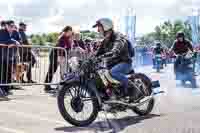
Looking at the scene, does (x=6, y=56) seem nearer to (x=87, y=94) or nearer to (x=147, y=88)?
(x=147, y=88)

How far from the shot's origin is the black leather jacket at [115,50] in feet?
25.5

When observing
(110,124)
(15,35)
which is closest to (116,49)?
(110,124)

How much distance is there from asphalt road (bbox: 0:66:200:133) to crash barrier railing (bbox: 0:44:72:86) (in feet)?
3.18

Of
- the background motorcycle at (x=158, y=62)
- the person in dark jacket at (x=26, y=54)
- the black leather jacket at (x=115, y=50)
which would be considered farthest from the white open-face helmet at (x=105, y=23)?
the background motorcycle at (x=158, y=62)

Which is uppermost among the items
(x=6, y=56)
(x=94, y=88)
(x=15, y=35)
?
(x=15, y=35)

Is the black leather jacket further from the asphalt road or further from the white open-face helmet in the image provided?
the asphalt road

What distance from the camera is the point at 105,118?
8.20 m

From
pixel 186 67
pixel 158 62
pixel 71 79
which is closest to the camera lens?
pixel 71 79

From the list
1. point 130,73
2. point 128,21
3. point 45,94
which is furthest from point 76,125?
point 128,21

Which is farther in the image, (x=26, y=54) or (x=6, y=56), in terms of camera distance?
(x=26, y=54)

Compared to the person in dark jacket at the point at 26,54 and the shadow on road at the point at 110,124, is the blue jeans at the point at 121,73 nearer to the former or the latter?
the shadow on road at the point at 110,124

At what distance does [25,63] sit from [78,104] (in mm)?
6114

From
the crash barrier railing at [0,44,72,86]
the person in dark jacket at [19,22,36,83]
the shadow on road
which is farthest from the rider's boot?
the person in dark jacket at [19,22,36,83]

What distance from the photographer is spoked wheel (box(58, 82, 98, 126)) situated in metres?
7.38
